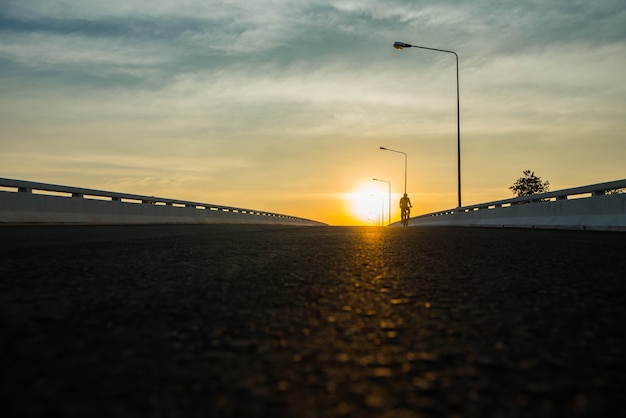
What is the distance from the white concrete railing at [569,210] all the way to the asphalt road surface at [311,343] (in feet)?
33.3

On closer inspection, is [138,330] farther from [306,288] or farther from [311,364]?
[306,288]

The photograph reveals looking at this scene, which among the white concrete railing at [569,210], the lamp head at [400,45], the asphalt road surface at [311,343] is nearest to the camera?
the asphalt road surface at [311,343]

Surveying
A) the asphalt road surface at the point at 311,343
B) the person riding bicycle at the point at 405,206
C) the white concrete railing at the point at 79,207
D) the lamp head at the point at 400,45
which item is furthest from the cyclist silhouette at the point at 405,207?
the asphalt road surface at the point at 311,343

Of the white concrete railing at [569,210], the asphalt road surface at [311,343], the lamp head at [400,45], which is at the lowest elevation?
the asphalt road surface at [311,343]

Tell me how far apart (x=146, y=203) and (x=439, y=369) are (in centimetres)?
2343

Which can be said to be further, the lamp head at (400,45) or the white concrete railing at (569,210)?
the lamp head at (400,45)

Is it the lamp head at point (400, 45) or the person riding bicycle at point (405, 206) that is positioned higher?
the lamp head at point (400, 45)

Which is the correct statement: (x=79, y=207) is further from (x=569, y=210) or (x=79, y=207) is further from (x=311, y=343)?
(x=311, y=343)

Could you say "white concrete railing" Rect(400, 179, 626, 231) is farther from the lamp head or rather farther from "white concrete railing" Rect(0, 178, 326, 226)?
the lamp head

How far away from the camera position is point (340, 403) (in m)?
1.91

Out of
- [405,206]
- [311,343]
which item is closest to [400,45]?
[405,206]

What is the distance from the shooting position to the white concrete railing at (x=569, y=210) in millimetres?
14752

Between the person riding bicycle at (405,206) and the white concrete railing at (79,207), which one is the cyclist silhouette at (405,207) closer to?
the person riding bicycle at (405,206)

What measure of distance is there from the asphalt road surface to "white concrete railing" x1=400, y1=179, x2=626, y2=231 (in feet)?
33.3
